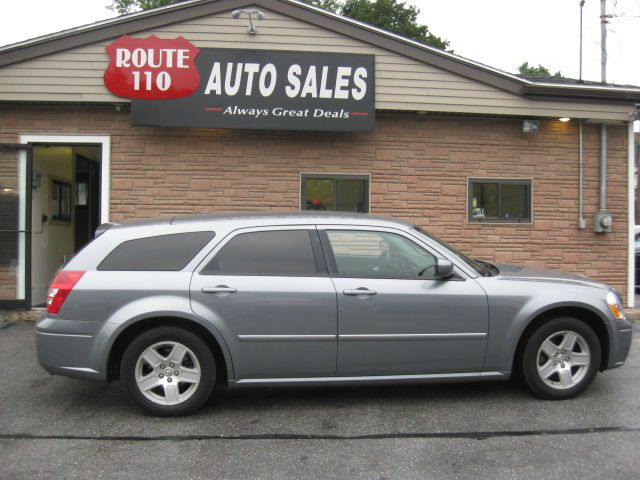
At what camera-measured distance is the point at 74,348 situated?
4184mm

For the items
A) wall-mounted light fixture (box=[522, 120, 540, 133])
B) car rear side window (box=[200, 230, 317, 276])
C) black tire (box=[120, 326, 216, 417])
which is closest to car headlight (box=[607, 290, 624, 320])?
car rear side window (box=[200, 230, 317, 276])

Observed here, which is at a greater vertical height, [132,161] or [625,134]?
[625,134]

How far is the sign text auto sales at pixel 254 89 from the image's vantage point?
7.77 meters

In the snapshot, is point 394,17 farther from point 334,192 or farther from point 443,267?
point 443,267

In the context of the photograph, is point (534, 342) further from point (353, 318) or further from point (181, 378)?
point (181, 378)

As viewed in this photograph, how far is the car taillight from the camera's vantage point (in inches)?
165

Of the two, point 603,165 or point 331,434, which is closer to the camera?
point 331,434

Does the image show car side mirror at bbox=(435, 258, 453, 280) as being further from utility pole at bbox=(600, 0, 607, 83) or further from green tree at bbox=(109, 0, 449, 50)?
green tree at bbox=(109, 0, 449, 50)

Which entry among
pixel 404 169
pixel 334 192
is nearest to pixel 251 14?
pixel 334 192

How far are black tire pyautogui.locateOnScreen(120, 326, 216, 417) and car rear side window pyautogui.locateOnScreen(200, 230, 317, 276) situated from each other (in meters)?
0.58

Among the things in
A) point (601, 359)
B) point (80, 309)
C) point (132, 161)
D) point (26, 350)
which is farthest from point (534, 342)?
point (132, 161)

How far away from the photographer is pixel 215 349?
432 centimetres

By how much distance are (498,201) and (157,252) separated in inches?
240

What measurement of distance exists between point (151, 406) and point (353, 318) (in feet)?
5.56
